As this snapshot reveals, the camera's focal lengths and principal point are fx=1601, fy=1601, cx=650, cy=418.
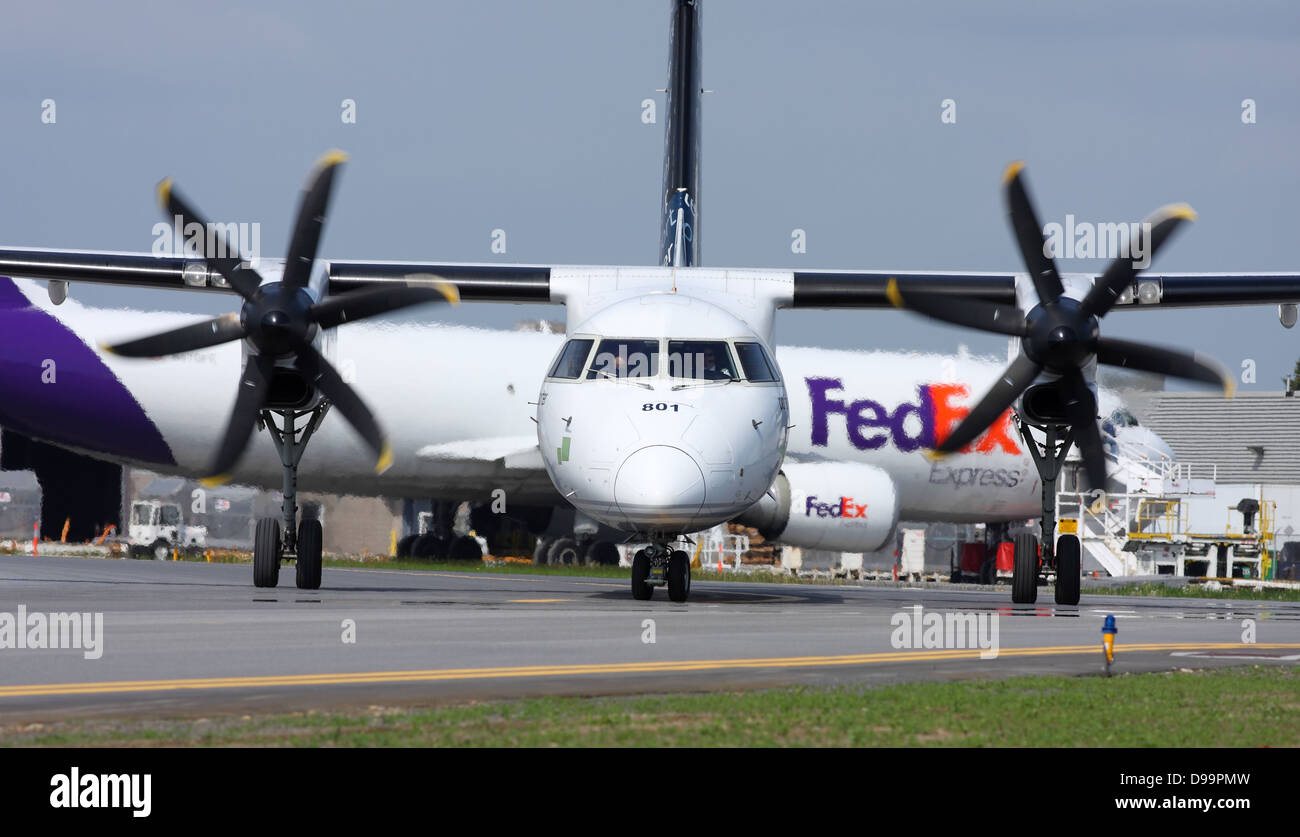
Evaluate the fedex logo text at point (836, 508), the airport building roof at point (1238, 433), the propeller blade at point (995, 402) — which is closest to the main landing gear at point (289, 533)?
the propeller blade at point (995, 402)

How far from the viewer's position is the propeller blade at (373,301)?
2283 centimetres

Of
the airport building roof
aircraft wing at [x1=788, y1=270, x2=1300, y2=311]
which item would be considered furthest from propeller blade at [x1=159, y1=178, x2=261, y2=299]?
the airport building roof

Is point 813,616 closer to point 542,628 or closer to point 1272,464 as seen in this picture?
point 542,628

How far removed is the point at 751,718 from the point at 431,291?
15.0 metres

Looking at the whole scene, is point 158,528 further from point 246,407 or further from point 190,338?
point 246,407

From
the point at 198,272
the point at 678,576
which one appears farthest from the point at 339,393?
the point at 678,576

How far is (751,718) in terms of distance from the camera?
365 inches

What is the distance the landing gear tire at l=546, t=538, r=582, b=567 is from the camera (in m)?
42.8

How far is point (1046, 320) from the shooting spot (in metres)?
22.1

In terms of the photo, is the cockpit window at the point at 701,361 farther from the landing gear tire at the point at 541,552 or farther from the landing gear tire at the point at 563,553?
the landing gear tire at the point at 541,552

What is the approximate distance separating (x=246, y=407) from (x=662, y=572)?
21.0ft

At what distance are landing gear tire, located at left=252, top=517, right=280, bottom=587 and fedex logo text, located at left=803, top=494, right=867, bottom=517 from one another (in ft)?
39.6

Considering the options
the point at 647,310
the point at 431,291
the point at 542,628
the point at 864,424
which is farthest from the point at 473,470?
the point at 542,628
